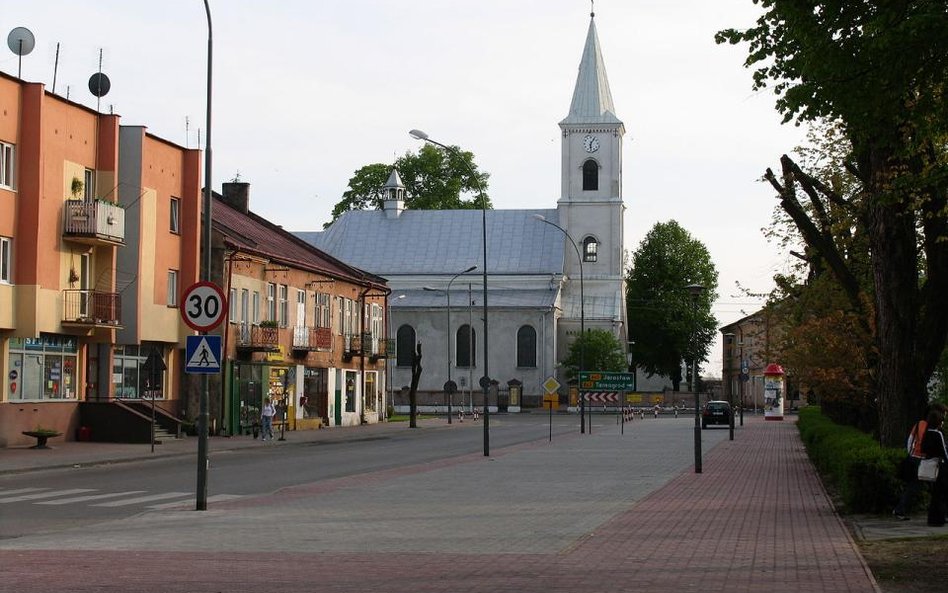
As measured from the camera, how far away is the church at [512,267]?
334 ft

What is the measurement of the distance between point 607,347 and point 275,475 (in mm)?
70282

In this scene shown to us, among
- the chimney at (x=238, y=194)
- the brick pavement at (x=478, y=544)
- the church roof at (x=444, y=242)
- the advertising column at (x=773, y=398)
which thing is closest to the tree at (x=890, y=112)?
the brick pavement at (x=478, y=544)

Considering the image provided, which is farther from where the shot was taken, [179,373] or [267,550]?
[179,373]

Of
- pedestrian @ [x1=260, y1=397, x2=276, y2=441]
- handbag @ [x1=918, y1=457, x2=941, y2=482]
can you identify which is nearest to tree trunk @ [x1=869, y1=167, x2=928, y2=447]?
handbag @ [x1=918, y1=457, x2=941, y2=482]

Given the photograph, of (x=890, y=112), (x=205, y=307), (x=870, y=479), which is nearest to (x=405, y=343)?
(x=205, y=307)

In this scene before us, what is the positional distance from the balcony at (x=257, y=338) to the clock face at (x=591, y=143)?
5289 centimetres

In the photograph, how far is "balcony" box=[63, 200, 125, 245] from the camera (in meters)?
39.8

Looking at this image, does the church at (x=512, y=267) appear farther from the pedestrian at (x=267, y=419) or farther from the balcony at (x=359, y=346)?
the pedestrian at (x=267, y=419)

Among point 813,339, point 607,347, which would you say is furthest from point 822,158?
point 607,347

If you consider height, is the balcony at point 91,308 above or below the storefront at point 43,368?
above

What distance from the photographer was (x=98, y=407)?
41.6m

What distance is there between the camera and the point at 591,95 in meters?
102

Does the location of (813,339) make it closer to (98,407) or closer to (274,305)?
(98,407)

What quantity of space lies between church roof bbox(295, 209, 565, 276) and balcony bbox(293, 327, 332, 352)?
4815cm
